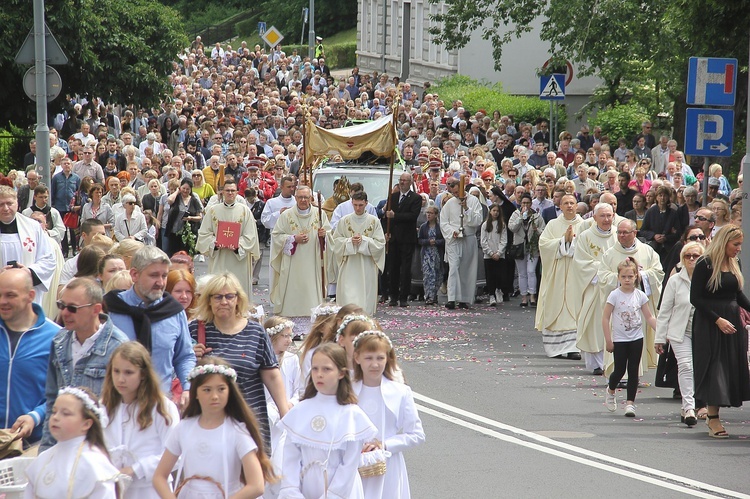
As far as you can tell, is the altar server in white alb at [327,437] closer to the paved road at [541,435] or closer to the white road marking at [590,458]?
the paved road at [541,435]

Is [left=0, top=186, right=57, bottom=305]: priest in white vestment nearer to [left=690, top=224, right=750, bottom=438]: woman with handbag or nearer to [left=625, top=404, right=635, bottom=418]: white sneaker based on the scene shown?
[left=625, top=404, right=635, bottom=418]: white sneaker

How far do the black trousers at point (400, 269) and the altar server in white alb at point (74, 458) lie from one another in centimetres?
1409

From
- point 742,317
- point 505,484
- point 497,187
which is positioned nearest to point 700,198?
point 497,187

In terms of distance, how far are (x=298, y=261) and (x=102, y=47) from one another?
13149mm

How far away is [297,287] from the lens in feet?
57.4

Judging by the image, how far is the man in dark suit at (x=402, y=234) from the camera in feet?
65.8

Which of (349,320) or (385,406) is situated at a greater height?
(349,320)

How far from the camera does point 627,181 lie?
20281 millimetres

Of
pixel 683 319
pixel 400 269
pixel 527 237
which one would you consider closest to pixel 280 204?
pixel 400 269

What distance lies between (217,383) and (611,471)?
4.68 metres

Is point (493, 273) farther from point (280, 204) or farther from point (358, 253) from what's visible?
point (280, 204)

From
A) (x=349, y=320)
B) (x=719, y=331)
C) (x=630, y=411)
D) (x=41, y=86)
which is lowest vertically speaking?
(x=630, y=411)

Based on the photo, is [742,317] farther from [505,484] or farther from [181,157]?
[181,157]

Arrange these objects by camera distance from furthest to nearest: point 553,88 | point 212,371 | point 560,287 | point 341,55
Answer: point 341,55 → point 553,88 → point 560,287 → point 212,371
